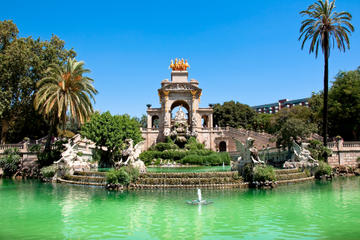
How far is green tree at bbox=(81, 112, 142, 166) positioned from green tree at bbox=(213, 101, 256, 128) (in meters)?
37.6

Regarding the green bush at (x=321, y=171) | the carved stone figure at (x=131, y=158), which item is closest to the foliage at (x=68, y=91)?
the carved stone figure at (x=131, y=158)

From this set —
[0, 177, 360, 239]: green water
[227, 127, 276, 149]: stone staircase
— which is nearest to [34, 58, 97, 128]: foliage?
[0, 177, 360, 239]: green water

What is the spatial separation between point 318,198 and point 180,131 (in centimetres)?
3467

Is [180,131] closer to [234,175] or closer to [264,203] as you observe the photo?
[234,175]

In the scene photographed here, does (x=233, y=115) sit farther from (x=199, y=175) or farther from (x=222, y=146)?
(x=199, y=175)

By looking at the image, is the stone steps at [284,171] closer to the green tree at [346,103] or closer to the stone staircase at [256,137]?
the green tree at [346,103]

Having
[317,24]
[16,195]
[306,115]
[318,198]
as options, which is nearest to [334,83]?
[317,24]

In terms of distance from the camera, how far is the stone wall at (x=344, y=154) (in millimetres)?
28469

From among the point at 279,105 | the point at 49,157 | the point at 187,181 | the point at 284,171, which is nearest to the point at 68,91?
the point at 49,157

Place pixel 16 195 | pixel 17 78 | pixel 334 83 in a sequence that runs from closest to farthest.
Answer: pixel 16 195 < pixel 17 78 < pixel 334 83

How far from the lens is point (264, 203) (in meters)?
13.4

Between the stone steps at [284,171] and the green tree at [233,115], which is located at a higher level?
→ the green tree at [233,115]

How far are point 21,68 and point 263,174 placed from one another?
28.4 m

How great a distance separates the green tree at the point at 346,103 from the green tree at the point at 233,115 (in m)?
33.2
